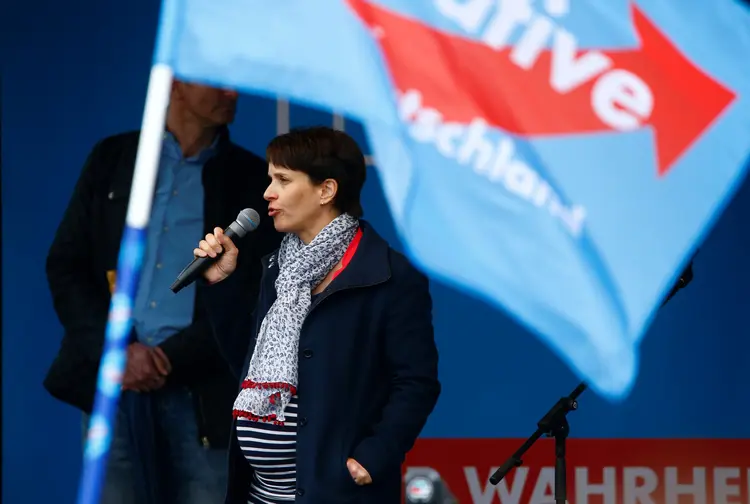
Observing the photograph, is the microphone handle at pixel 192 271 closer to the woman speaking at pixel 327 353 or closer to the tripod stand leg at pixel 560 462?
the woman speaking at pixel 327 353

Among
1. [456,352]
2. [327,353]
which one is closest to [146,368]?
[327,353]

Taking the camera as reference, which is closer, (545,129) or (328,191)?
(328,191)

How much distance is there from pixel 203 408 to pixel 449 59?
4.29 ft

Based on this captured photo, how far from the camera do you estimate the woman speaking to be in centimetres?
333

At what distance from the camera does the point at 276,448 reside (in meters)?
3.35

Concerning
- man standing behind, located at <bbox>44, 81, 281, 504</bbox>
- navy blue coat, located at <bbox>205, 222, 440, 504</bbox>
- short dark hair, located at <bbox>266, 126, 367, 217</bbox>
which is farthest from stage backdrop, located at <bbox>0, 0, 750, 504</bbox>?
navy blue coat, located at <bbox>205, 222, 440, 504</bbox>

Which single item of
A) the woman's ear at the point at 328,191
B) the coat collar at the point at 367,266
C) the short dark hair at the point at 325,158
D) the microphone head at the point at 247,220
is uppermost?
the short dark hair at the point at 325,158

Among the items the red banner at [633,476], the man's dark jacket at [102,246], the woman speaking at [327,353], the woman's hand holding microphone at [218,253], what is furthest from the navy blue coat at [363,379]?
the red banner at [633,476]

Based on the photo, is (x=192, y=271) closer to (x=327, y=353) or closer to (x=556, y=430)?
(x=327, y=353)

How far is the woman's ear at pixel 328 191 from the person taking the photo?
3477 mm

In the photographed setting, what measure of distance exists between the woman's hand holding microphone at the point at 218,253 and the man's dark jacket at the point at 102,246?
61 centimetres

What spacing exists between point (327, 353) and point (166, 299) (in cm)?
97

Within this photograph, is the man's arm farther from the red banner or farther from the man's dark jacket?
the red banner

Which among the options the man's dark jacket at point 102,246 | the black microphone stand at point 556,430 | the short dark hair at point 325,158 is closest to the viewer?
the short dark hair at point 325,158
